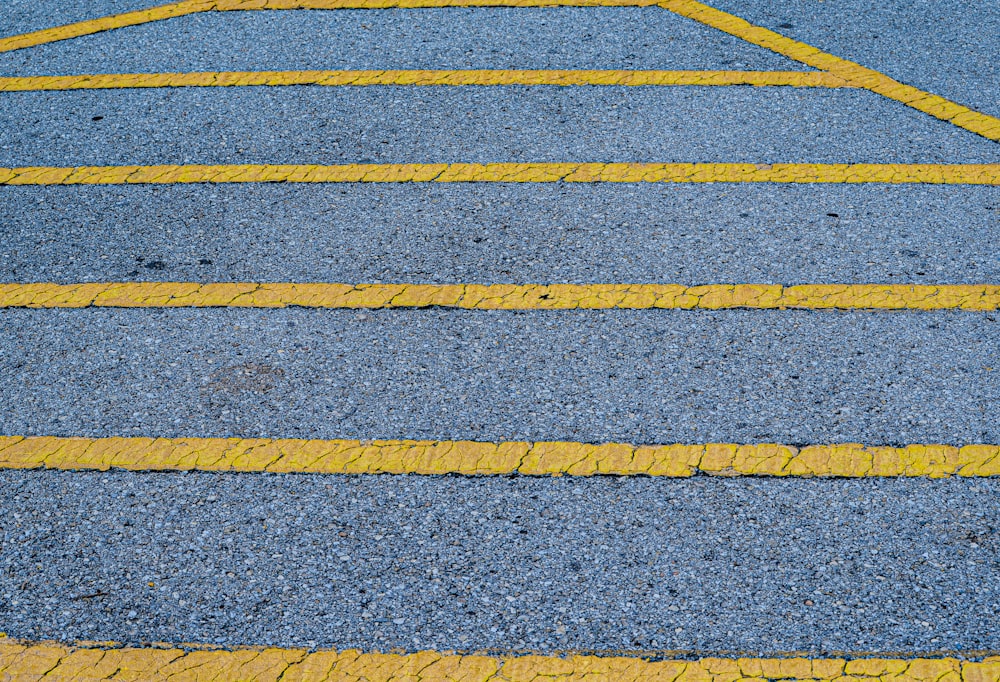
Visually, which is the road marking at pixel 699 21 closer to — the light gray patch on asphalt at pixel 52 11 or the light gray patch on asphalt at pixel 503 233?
the light gray patch on asphalt at pixel 52 11

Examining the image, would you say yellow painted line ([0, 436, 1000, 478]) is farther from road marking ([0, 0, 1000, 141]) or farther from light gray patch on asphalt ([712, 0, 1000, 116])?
light gray patch on asphalt ([712, 0, 1000, 116])

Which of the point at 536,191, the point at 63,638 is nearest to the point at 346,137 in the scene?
the point at 536,191

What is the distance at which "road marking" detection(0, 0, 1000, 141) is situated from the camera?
5.08 m

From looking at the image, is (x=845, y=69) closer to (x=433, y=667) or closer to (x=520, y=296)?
(x=520, y=296)

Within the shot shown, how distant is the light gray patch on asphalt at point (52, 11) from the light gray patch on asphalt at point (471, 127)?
114 centimetres

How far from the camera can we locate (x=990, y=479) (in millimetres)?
3043

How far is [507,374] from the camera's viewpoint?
346cm

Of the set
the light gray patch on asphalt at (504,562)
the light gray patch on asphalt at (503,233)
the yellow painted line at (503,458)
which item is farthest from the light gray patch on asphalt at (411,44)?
the light gray patch on asphalt at (504,562)

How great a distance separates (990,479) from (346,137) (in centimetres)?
320

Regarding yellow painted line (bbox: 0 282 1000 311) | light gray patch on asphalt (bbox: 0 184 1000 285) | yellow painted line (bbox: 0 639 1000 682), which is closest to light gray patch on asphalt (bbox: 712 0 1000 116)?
light gray patch on asphalt (bbox: 0 184 1000 285)

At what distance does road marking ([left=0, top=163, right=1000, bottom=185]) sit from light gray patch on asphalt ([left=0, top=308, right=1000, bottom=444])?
3.29 feet

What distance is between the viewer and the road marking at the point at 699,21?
508cm

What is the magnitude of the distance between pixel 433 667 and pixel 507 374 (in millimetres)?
1144

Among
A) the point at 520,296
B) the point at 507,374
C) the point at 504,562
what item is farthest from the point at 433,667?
the point at 520,296
